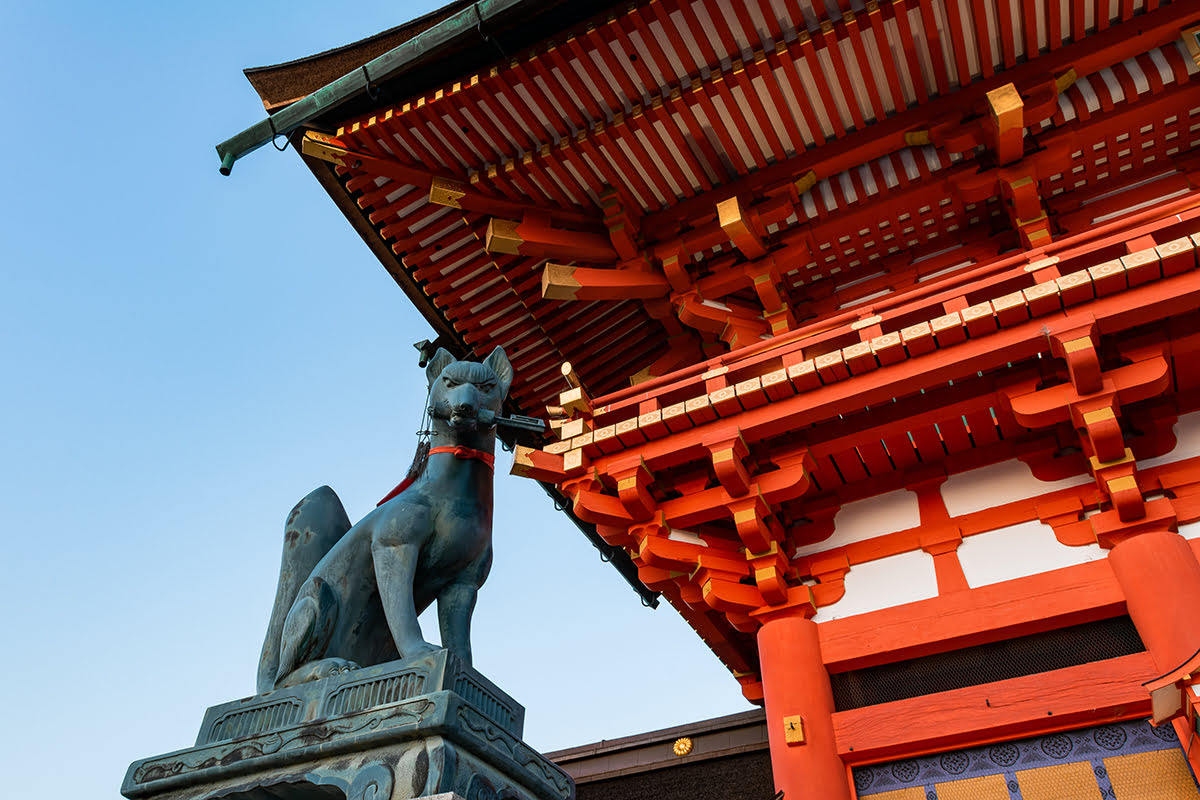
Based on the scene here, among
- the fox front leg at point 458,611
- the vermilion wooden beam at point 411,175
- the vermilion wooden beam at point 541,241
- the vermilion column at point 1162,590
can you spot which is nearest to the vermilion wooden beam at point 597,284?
the vermilion wooden beam at point 541,241

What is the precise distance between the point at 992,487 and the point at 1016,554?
515 millimetres

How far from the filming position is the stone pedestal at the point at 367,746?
303cm

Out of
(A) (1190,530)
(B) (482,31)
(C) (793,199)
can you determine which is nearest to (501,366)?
(B) (482,31)

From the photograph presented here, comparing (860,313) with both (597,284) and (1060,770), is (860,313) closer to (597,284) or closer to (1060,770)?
(597,284)

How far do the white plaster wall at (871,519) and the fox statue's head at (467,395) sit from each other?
2.40 meters

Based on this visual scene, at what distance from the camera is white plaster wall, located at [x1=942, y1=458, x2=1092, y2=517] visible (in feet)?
17.3

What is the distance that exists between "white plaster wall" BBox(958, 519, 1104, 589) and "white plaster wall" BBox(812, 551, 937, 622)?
0.74 ft

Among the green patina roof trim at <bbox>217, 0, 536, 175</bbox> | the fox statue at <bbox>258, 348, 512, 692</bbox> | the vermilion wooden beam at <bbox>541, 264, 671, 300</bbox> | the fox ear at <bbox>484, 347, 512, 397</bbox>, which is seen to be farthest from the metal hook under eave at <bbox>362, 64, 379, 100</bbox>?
the fox statue at <bbox>258, 348, 512, 692</bbox>

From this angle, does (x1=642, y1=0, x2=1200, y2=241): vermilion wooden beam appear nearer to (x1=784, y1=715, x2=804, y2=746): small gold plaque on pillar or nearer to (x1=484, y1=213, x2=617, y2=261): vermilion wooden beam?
(x1=484, y1=213, x2=617, y2=261): vermilion wooden beam

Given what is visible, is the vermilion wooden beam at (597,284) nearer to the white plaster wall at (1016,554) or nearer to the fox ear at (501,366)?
the fox ear at (501,366)

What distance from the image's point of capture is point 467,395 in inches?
173

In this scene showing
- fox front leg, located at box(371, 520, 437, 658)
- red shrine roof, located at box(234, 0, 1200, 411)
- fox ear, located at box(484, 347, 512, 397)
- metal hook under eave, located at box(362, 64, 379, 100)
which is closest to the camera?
fox front leg, located at box(371, 520, 437, 658)

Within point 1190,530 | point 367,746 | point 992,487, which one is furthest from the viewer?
point 992,487

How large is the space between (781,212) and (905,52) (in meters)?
1.34
